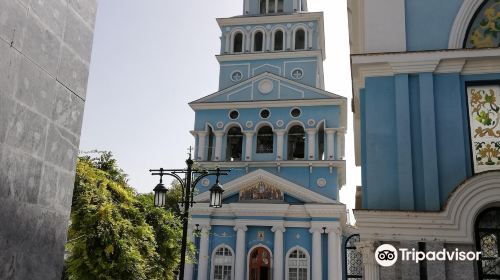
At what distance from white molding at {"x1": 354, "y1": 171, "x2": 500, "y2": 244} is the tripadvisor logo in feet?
0.44

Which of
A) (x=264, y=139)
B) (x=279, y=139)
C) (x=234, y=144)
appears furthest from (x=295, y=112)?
(x=234, y=144)

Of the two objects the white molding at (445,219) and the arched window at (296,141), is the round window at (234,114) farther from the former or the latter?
the white molding at (445,219)

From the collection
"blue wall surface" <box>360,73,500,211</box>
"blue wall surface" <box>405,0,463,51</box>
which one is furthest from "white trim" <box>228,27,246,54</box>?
"blue wall surface" <box>360,73,500,211</box>

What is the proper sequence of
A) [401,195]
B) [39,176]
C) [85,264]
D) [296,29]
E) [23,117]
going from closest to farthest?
1. [23,117]
2. [39,176]
3. [401,195]
4. [85,264]
5. [296,29]

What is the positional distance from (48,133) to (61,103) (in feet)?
0.79

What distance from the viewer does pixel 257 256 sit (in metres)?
24.8

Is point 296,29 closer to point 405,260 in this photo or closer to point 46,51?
point 405,260

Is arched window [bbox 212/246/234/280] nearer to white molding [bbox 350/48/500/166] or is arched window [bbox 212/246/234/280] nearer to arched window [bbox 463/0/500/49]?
white molding [bbox 350/48/500/166]

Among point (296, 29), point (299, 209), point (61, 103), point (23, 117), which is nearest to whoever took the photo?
point (23, 117)

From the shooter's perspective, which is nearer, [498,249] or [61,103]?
[61,103]

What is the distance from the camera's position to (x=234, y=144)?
90.8 feet

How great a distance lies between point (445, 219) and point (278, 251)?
61.4ft

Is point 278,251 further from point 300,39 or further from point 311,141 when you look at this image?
point 300,39

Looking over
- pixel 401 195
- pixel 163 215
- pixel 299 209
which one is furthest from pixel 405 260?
pixel 299 209
